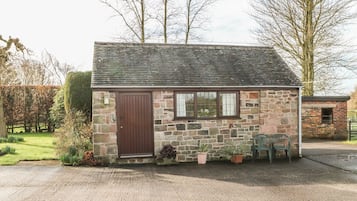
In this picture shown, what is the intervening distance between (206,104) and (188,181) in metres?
3.47

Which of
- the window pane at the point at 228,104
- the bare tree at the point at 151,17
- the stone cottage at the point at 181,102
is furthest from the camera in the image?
the bare tree at the point at 151,17

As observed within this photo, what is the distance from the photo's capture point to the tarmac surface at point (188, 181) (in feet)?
20.9

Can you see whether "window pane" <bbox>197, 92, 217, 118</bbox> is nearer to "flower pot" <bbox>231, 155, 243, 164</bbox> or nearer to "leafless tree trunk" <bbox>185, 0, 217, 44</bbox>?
"flower pot" <bbox>231, 155, 243, 164</bbox>

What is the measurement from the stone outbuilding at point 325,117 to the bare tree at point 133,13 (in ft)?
36.0

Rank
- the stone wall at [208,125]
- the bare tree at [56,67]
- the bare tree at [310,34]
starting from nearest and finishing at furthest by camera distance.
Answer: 1. the stone wall at [208,125]
2. the bare tree at [310,34]
3. the bare tree at [56,67]

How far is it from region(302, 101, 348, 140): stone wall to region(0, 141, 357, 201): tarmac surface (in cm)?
650

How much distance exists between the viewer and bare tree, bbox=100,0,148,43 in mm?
18844

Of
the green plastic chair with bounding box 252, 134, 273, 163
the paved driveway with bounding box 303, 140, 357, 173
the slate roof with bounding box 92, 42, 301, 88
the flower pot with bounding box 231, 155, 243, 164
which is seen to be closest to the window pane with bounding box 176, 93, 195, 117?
the slate roof with bounding box 92, 42, 301, 88

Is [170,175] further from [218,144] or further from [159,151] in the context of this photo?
[218,144]

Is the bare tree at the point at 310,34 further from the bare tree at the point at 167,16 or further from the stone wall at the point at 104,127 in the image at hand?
the stone wall at the point at 104,127

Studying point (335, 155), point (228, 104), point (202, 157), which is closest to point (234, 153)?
point (202, 157)

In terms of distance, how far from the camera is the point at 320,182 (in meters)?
7.41

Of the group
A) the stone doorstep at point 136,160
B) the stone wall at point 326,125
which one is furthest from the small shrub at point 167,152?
the stone wall at point 326,125

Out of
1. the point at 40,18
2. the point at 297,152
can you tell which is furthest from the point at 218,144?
the point at 40,18
